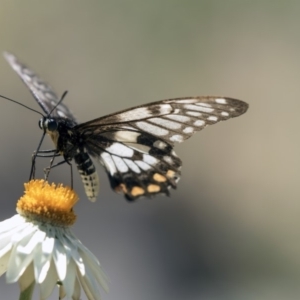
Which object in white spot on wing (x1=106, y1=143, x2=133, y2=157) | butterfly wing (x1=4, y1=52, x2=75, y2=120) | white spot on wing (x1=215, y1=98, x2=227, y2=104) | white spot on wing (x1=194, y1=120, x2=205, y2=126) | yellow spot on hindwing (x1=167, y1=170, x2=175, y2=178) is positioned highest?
butterfly wing (x1=4, y1=52, x2=75, y2=120)

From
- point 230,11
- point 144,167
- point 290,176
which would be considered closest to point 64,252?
point 144,167

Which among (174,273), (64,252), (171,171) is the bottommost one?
(174,273)

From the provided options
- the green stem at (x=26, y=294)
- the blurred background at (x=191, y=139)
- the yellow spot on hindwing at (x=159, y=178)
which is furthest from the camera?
the blurred background at (x=191, y=139)

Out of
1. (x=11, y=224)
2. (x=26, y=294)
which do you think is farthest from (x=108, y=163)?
(x=26, y=294)

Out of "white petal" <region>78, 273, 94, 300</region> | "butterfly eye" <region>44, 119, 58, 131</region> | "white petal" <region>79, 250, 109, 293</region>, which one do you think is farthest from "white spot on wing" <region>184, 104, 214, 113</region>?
"white petal" <region>78, 273, 94, 300</region>

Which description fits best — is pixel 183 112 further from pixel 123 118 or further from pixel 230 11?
A: pixel 230 11

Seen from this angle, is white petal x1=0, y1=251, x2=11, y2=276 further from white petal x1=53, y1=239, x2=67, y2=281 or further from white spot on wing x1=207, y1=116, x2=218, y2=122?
white spot on wing x1=207, y1=116, x2=218, y2=122

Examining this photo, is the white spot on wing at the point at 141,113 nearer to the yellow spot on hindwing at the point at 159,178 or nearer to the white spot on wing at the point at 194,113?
the white spot on wing at the point at 194,113

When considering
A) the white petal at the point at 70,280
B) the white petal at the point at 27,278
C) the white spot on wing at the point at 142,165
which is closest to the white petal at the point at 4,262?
the white petal at the point at 27,278
